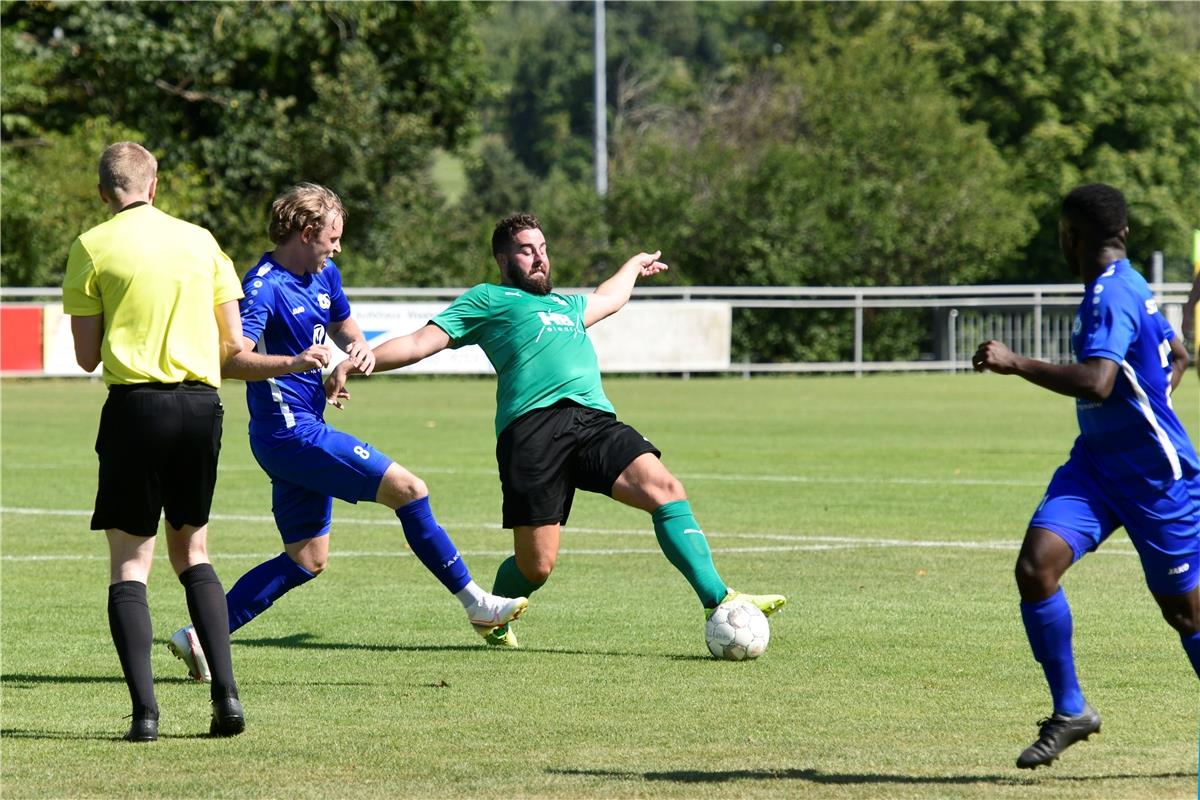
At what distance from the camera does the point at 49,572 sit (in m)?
10.6

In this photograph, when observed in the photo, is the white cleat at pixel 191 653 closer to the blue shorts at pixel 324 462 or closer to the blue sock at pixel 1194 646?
the blue shorts at pixel 324 462

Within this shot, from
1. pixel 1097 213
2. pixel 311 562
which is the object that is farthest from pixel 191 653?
pixel 1097 213

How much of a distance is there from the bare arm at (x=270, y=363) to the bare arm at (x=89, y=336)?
53 centimetres

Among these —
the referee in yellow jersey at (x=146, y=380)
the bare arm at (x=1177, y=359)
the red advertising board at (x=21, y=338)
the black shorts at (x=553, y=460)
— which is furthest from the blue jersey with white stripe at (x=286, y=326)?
the red advertising board at (x=21, y=338)

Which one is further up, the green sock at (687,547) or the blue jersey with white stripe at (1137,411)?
the blue jersey with white stripe at (1137,411)

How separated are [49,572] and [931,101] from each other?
38.4 meters

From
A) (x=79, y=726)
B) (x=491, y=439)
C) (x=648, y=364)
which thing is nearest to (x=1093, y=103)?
(x=648, y=364)

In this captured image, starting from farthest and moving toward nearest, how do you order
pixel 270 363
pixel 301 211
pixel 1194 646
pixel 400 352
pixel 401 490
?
pixel 401 490 < pixel 400 352 < pixel 301 211 < pixel 270 363 < pixel 1194 646

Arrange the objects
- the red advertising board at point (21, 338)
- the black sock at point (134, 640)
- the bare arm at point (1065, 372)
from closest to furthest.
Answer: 1. the bare arm at point (1065, 372)
2. the black sock at point (134, 640)
3. the red advertising board at point (21, 338)

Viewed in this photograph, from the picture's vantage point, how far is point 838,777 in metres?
5.44

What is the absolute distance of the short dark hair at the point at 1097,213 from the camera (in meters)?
5.52

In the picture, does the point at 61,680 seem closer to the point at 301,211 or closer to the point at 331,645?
the point at 331,645

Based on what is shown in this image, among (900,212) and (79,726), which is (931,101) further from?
(79,726)

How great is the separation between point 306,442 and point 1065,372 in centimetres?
359
